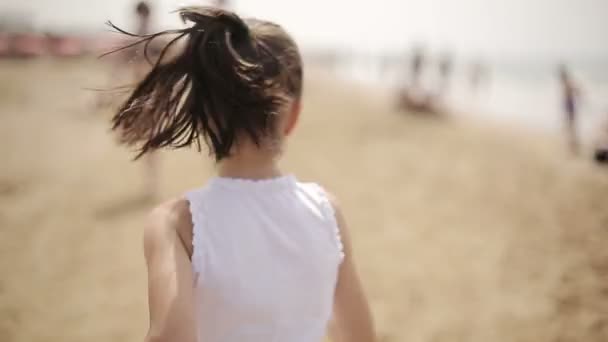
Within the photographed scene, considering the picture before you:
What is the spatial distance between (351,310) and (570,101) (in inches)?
363

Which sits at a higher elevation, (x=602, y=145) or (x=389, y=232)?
(x=602, y=145)

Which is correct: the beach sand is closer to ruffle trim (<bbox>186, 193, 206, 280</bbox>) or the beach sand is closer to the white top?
the white top

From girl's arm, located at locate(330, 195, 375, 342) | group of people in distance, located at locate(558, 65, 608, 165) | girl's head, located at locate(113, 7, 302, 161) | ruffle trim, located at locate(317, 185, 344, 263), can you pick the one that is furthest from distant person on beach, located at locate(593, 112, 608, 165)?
girl's head, located at locate(113, 7, 302, 161)

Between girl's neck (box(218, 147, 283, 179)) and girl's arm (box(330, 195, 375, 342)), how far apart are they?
13.8 inches

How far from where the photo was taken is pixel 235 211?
91cm

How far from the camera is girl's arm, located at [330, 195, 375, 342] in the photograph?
1.15 meters

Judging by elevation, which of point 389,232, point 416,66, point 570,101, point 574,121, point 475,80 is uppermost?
point 416,66

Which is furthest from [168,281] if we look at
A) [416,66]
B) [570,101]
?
[416,66]

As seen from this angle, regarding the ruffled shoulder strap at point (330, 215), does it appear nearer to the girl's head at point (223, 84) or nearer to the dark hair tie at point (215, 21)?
the girl's head at point (223, 84)

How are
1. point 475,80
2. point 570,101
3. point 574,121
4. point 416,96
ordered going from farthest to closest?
point 475,80, point 416,96, point 574,121, point 570,101

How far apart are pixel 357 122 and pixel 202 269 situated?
970cm

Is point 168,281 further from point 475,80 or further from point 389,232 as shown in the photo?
point 475,80

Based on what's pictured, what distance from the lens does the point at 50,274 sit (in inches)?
139

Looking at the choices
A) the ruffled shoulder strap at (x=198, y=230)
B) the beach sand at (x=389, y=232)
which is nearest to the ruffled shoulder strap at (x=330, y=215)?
the ruffled shoulder strap at (x=198, y=230)
